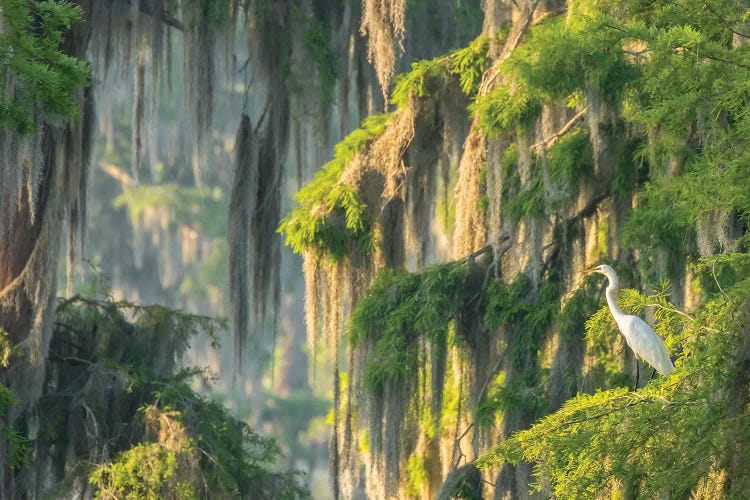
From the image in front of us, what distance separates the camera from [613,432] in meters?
5.83

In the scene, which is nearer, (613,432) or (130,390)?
(613,432)

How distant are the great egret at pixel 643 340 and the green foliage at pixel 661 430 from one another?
90 centimetres

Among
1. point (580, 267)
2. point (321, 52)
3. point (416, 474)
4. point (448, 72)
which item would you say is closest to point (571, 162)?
point (580, 267)

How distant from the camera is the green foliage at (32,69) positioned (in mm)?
6184

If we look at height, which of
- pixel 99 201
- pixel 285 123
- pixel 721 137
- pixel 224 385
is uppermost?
pixel 99 201

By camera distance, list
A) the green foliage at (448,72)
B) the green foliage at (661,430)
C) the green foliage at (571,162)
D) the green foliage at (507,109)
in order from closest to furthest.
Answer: the green foliage at (661,430) → the green foliage at (507,109) → the green foliage at (571,162) → the green foliage at (448,72)

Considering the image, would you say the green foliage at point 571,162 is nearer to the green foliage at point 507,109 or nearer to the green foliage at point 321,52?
the green foliage at point 507,109

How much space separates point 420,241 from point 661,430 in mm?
3819

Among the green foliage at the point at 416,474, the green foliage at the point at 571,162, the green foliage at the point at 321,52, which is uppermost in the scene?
the green foliage at the point at 321,52

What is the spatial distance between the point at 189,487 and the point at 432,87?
102 inches

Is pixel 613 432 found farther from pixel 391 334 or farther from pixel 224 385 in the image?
pixel 224 385

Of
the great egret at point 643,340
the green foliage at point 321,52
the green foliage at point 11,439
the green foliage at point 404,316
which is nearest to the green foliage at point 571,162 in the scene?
the green foliage at point 404,316

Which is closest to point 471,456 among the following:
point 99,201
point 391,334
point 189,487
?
point 391,334

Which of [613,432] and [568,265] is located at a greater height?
[568,265]
